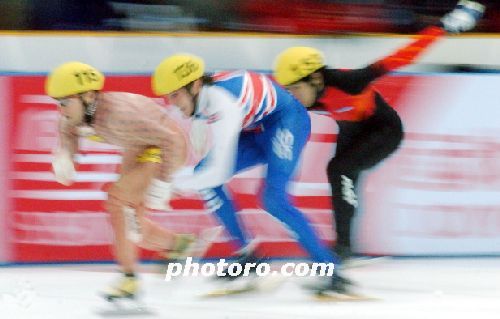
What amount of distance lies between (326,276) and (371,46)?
6.51 feet

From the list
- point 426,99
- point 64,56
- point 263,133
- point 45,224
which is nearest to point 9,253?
point 45,224

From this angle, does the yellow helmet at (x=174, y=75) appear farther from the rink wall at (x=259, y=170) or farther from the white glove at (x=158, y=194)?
the rink wall at (x=259, y=170)

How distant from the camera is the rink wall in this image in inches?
233

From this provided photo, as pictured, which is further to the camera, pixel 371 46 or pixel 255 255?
pixel 371 46

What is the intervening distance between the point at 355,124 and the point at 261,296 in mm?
988

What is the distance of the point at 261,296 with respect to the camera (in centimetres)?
526

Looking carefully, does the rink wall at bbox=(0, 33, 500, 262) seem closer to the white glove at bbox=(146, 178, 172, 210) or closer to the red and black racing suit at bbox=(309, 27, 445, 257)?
the red and black racing suit at bbox=(309, 27, 445, 257)

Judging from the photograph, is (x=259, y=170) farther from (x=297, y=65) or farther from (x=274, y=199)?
(x=297, y=65)

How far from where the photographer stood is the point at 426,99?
618cm

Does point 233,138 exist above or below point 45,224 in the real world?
above

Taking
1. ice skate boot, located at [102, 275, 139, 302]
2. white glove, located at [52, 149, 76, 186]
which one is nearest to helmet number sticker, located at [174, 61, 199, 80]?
white glove, located at [52, 149, 76, 186]

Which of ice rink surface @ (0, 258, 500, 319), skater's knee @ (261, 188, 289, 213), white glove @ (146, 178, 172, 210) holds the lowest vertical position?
ice rink surface @ (0, 258, 500, 319)

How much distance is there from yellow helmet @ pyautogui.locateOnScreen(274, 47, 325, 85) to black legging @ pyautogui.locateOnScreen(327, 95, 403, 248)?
1.70 feet

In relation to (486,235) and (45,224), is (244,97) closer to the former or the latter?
(45,224)
